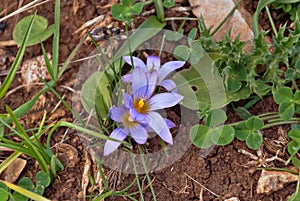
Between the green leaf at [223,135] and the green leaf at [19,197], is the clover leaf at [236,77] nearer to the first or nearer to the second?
the green leaf at [223,135]

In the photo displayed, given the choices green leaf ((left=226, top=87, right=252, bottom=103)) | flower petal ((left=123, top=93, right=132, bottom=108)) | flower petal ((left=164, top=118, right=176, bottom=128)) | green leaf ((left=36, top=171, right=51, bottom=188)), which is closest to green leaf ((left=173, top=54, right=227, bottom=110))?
green leaf ((left=226, top=87, right=252, bottom=103))

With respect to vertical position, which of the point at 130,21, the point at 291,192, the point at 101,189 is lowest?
the point at 291,192

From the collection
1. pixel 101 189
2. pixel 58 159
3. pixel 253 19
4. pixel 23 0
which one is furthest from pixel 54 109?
pixel 253 19

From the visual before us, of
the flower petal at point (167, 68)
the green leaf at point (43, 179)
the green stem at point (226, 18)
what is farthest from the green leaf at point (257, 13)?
the green leaf at point (43, 179)

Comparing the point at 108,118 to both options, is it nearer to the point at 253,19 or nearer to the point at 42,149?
the point at 42,149

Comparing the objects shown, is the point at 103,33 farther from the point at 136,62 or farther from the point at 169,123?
the point at 169,123

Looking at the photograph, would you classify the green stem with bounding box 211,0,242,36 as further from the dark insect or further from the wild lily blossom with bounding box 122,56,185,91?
the dark insect

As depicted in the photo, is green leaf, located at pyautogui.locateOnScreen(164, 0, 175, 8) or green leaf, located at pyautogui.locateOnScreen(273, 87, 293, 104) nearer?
green leaf, located at pyautogui.locateOnScreen(273, 87, 293, 104)
